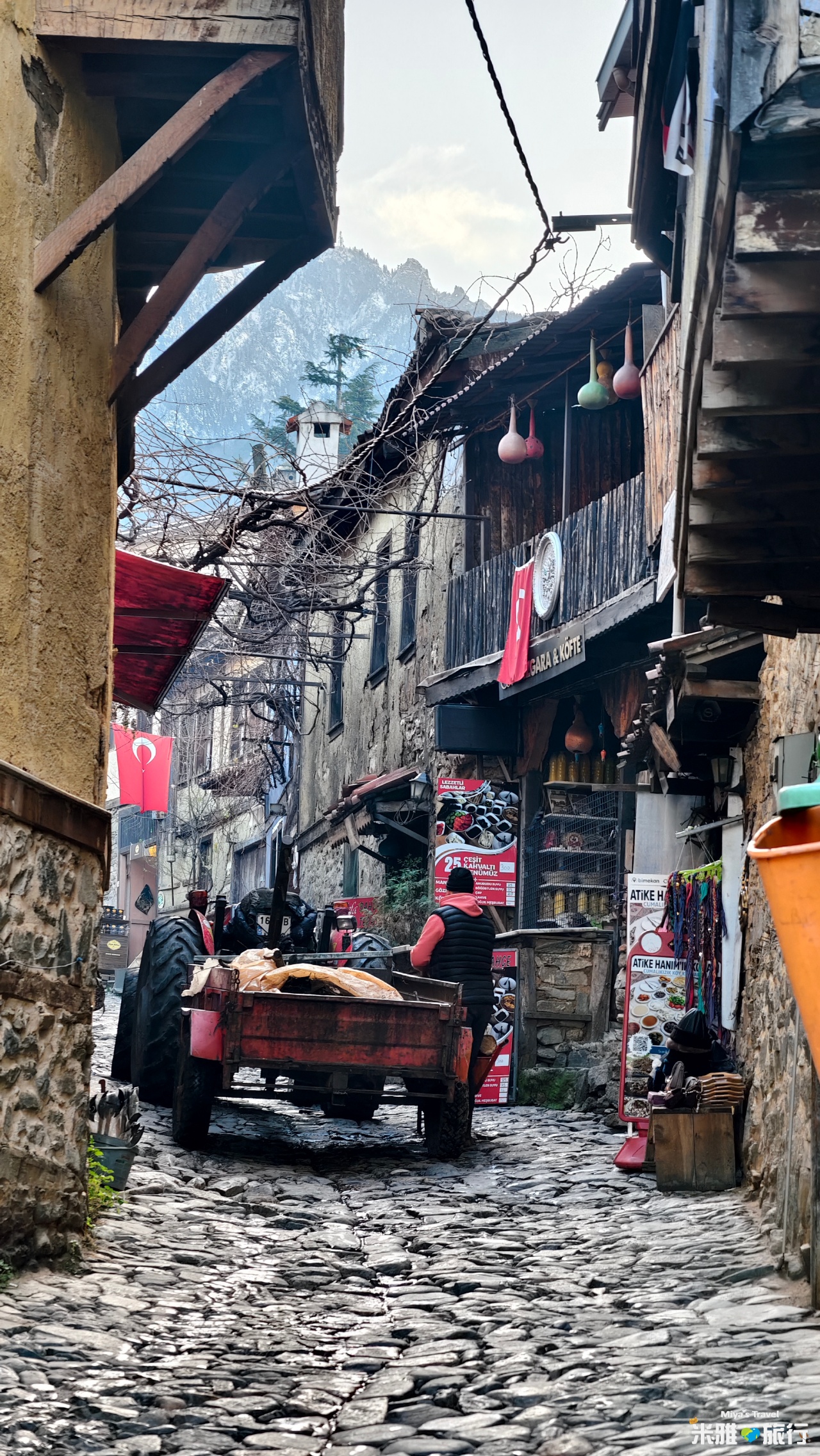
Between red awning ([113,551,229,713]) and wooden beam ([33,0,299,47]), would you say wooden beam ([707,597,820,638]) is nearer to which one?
wooden beam ([33,0,299,47])

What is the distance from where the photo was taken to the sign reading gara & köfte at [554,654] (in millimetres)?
14297

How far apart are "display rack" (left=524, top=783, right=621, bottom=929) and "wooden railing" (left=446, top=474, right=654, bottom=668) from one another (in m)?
2.01

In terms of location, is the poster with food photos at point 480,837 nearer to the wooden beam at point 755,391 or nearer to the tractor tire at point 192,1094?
the tractor tire at point 192,1094

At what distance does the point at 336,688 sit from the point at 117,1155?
760 inches

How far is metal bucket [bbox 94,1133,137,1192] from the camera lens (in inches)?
289

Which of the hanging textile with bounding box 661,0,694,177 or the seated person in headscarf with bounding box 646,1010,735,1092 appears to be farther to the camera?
the seated person in headscarf with bounding box 646,1010,735,1092

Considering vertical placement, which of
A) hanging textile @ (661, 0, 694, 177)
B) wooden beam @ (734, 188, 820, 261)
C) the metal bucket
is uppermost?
hanging textile @ (661, 0, 694, 177)

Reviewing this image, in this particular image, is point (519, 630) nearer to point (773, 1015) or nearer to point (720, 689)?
point (720, 689)

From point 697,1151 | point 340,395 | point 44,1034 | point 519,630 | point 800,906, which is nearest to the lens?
point 800,906

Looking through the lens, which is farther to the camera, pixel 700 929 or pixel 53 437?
pixel 700 929

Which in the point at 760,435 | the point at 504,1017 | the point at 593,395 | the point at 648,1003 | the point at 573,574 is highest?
the point at 593,395

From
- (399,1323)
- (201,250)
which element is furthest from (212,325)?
(399,1323)

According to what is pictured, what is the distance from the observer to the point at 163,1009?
10688 mm

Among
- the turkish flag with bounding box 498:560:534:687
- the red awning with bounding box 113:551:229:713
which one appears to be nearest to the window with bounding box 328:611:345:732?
the turkish flag with bounding box 498:560:534:687
